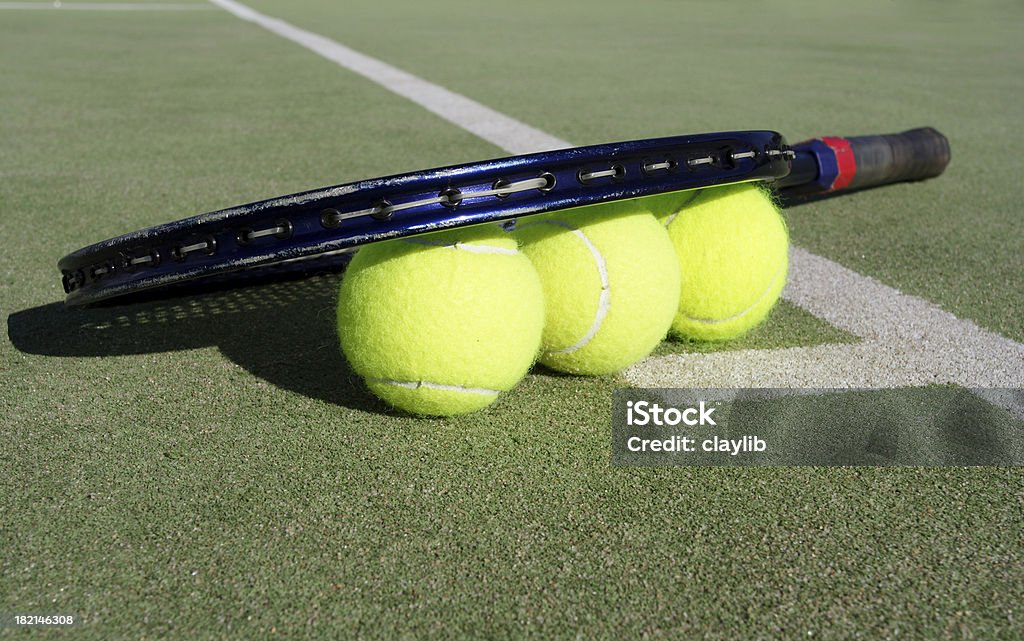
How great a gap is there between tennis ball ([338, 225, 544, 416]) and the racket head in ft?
0.70

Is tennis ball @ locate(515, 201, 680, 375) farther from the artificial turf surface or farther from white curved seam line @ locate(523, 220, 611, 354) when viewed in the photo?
the artificial turf surface

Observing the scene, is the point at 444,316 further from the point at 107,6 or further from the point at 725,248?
the point at 107,6

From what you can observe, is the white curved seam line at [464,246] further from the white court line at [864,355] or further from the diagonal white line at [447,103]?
the diagonal white line at [447,103]

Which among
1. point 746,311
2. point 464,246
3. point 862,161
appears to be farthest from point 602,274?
point 862,161

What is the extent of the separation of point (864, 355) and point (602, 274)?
98 cm

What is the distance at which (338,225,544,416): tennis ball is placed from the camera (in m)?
2.14

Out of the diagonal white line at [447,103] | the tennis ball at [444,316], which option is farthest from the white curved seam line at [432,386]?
the diagonal white line at [447,103]

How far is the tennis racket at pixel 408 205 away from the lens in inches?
75.5

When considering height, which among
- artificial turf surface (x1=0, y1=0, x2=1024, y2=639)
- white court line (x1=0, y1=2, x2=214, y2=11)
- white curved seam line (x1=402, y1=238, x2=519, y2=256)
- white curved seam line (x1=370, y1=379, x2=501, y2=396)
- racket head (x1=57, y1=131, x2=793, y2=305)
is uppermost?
racket head (x1=57, y1=131, x2=793, y2=305)

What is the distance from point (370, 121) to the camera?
6.81 metres

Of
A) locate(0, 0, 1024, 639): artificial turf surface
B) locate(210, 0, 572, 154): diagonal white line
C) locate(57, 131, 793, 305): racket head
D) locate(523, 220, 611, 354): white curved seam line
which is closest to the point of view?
locate(0, 0, 1024, 639): artificial turf surface

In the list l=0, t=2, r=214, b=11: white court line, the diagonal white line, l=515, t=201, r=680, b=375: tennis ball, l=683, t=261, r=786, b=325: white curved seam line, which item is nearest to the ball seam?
l=515, t=201, r=680, b=375: tennis ball

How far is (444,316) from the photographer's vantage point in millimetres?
2129

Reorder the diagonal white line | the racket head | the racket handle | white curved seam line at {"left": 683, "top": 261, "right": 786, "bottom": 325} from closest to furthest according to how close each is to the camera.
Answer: the racket head, white curved seam line at {"left": 683, "top": 261, "right": 786, "bottom": 325}, the racket handle, the diagonal white line
